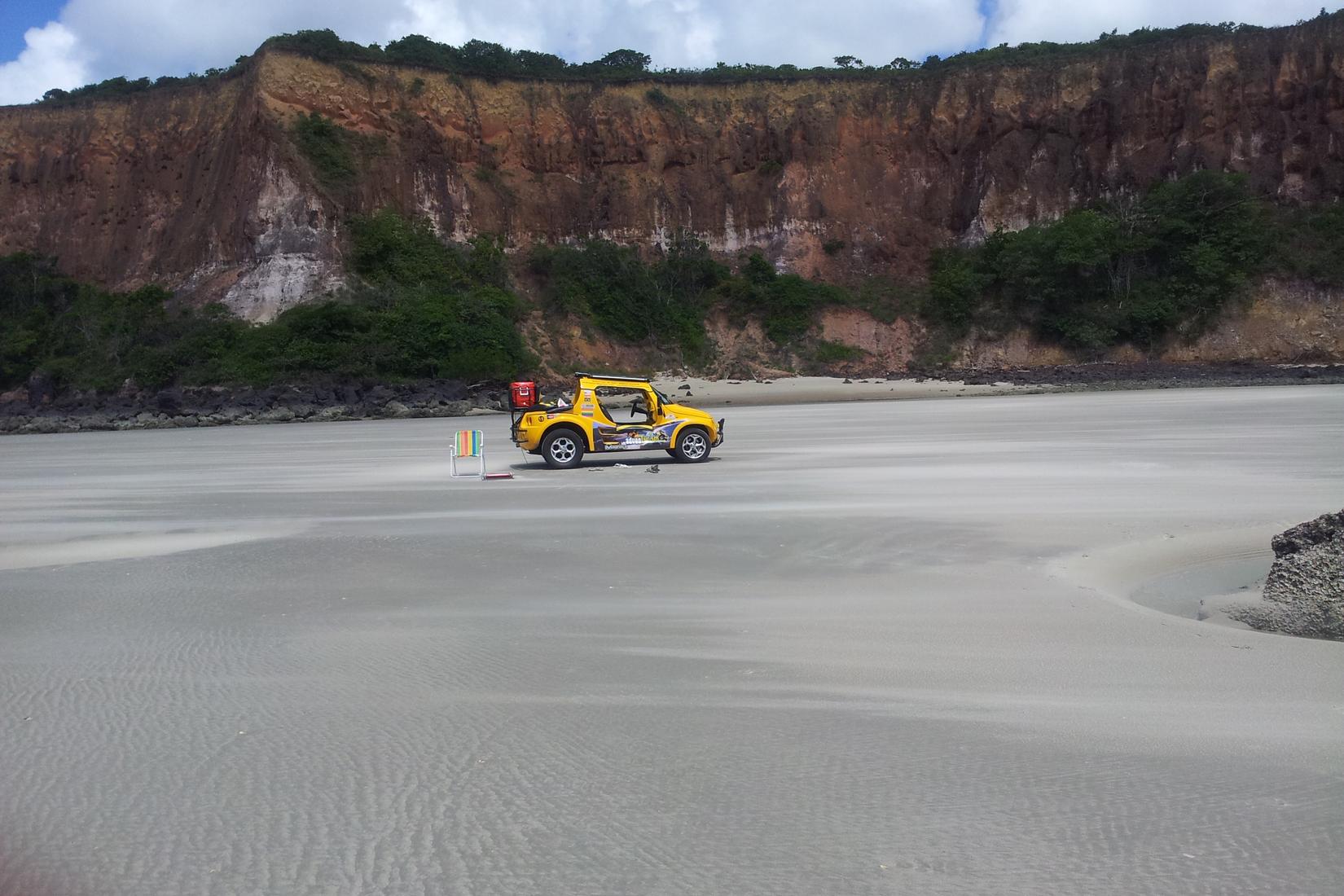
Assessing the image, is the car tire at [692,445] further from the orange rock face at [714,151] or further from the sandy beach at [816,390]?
the orange rock face at [714,151]

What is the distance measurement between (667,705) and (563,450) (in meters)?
13.0

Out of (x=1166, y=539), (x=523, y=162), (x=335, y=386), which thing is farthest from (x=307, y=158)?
(x=1166, y=539)

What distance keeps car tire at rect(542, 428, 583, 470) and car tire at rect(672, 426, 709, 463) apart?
5.39ft

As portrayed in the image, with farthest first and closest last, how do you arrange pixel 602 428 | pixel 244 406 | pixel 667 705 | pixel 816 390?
pixel 816 390, pixel 244 406, pixel 602 428, pixel 667 705

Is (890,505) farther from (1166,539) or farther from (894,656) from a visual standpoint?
(894,656)

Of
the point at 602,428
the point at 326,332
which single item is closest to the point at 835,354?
the point at 326,332

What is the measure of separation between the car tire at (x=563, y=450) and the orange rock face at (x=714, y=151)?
122 ft

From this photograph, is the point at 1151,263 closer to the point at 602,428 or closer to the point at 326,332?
the point at 326,332

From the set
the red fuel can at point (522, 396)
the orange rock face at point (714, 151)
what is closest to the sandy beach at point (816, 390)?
the orange rock face at point (714, 151)

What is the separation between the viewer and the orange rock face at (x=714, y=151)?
177 ft

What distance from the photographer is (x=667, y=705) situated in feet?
18.6

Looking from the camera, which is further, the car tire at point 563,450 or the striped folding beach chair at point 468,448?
the car tire at point 563,450

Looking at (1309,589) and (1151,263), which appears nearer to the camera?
(1309,589)

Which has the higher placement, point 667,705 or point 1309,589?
point 1309,589
